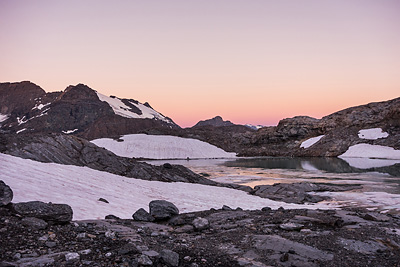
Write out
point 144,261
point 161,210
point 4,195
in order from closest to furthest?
point 144,261, point 4,195, point 161,210

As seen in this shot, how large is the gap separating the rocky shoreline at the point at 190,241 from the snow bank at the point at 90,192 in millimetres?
2200

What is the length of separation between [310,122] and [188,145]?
121 feet

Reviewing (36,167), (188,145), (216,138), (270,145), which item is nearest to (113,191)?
(36,167)

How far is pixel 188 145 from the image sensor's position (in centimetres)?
8444

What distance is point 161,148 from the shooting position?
80.4m

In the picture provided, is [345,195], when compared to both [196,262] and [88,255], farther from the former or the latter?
[88,255]

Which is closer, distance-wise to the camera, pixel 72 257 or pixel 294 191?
pixel 72 257

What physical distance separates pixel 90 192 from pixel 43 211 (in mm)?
6128

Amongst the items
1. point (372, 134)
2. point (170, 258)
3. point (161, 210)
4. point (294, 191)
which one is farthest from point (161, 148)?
point (170, 258)

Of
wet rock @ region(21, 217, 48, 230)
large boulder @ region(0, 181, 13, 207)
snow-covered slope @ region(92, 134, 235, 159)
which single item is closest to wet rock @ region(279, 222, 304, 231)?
wet rock @ region(21, 217, 48, 230)

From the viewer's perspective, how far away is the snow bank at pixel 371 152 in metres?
58.2

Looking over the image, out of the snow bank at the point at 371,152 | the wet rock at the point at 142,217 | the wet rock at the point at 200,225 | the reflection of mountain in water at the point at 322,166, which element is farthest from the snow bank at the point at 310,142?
the wet rock at the point at 200,225

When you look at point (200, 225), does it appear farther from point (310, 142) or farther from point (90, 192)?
point (310, 142)

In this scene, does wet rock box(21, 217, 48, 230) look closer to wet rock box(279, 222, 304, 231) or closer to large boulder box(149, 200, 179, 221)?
large boulder box(149, 200, 179, 221)
